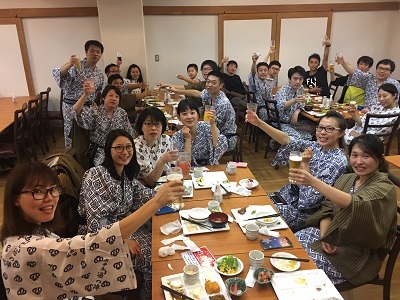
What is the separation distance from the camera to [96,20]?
6.88m

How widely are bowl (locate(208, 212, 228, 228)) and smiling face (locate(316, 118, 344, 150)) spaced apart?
42.5 inches

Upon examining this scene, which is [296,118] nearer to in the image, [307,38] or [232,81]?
[232,81]

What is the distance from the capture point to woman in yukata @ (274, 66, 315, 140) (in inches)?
196

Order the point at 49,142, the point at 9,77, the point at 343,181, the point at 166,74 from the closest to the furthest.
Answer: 1. the point at 343,181
2. the point at 49,142
3. the point at 9,77
4. the point at 166,74

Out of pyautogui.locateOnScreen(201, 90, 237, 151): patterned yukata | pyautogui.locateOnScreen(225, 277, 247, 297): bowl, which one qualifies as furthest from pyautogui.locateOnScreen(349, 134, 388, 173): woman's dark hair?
pyautogui.locateOnScreen(201, 90, 237, 151): patterned yukata

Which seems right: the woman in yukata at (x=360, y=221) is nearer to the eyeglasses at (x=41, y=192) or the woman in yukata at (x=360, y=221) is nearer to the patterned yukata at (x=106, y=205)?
the patterned yukata at (x=106, y=205)

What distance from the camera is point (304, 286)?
1541 mm

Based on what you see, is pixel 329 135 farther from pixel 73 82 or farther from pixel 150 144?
pixel 73 82

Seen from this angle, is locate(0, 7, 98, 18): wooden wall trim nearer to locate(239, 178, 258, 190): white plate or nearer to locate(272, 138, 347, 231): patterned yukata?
locate(239, 178, 258, 190): white plate

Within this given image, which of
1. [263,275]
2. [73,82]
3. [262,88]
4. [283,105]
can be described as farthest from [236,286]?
[262,88]

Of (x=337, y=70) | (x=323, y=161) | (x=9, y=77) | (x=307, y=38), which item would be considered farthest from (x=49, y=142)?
(x=337, y=70)

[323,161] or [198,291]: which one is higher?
[323,161]

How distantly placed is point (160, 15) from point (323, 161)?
5.77m

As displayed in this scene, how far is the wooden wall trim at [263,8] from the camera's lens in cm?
704
